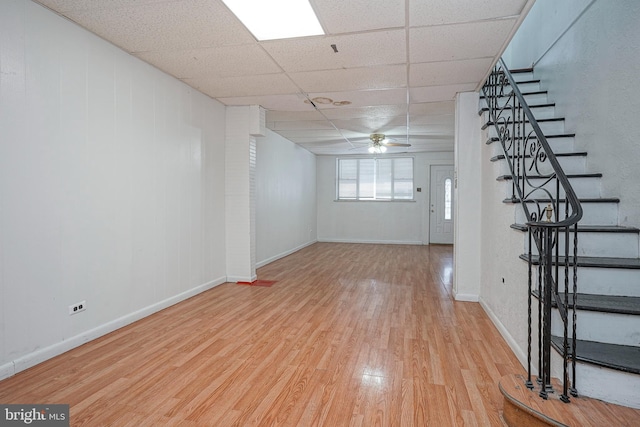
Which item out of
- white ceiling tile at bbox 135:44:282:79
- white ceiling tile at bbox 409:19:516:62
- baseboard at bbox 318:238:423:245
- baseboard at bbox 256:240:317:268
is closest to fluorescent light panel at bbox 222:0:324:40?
white ceiling tile at bbox 135:44:282:79

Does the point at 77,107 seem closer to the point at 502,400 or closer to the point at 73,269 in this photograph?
the point at 73,269

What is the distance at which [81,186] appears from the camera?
268 cm

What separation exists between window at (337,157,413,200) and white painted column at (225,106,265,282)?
5160mm

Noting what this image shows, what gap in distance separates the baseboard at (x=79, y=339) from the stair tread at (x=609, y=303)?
3.39 metres

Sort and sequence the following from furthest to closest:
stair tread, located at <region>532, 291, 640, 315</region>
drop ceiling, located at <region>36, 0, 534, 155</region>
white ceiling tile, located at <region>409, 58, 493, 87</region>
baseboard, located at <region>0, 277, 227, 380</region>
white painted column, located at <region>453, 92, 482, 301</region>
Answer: white painted column, located at <region>453, 92, 482, 301</region>
white ceiling tile, located at <region>409, 58, 493, 87</region>
drop ceiling, located at <region>36, 0, 534, 155</region>
baseboard, located at <region>0, 277, 227, 380</region>
stair tread, located at <region>532, 291, 640, 315</region>

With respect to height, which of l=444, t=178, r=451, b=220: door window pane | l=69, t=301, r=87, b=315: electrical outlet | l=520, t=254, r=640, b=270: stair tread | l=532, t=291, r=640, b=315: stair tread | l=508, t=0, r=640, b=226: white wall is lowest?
l=69, t=301, r=87, b=315: electrical outlet

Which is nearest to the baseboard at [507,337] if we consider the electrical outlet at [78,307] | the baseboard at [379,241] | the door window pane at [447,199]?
the electrical outlet at [78,307]

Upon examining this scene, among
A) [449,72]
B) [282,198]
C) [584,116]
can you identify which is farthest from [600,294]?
[282,198]

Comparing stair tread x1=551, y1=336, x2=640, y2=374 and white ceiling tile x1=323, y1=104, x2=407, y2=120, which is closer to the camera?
stair tread x1=551, y1=336, x2=640, y2=374

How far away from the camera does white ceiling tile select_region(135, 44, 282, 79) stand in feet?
10.2

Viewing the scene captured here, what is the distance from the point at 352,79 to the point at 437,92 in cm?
117

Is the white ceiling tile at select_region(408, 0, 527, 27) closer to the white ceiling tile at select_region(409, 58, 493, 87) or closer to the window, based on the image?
the white ceiling tile at select_region(409, 58, 493, 87)

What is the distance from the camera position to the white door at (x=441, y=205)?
916 centimetres

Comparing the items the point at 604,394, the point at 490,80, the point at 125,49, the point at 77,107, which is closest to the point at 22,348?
the point at 77,107
